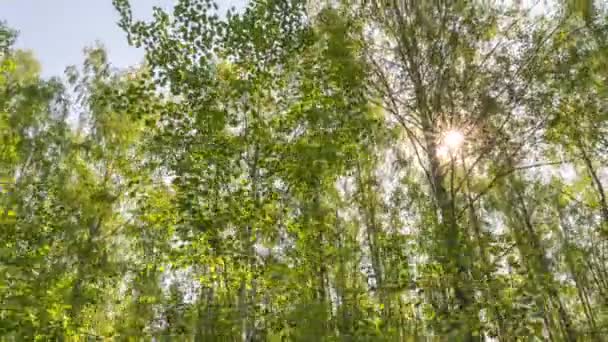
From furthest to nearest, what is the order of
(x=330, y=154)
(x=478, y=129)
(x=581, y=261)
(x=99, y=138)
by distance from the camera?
(x=581, y=261)
(x=99, y=138)
(x=478, y=129)
(x=330, y=154)

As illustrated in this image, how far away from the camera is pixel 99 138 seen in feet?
50.3

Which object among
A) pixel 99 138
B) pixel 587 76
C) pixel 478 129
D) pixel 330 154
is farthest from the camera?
pixel 99 138

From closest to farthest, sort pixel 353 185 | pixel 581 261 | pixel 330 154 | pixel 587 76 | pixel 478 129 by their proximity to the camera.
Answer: pixel 330 154, pixel 478 129, pixel 587 76, pixel 353 185, pixel 581 261

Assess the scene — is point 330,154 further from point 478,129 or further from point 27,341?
point 27,341

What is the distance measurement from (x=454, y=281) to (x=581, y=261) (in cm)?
1961

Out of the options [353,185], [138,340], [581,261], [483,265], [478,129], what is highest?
[353,185]

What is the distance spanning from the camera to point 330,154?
27.3 feet

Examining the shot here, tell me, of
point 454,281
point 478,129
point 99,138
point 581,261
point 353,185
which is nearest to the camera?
point 454,281

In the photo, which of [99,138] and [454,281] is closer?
[454,281]

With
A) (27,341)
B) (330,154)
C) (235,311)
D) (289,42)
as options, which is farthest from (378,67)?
(27,341)

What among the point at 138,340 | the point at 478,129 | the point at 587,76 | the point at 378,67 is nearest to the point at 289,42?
the point at 378,67

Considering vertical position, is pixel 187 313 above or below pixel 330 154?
below

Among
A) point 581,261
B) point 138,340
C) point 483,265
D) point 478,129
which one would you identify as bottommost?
point 138,340

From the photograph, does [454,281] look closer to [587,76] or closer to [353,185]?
[587,76]
